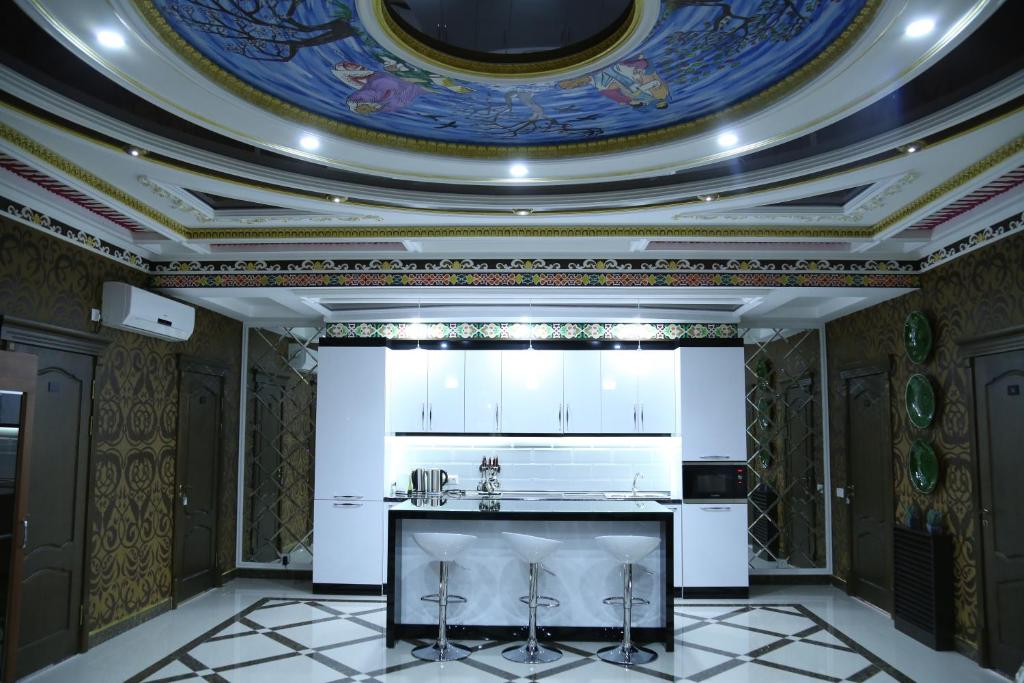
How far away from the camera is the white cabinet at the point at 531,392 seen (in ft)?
25.4

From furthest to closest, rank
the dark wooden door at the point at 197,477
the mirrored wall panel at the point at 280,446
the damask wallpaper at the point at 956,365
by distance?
1. the mirrored wall panel at the point at 280,446
2. the dark wooden door at the point at 197,477
3. the damask wallpaper at the point at 956,365

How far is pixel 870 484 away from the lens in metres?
6.95

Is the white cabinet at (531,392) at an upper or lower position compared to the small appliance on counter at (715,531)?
upper

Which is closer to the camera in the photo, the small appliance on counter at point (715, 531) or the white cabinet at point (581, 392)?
the small appliance on counter at point (715, 531)

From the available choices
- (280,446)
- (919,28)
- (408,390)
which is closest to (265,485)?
(280,446)

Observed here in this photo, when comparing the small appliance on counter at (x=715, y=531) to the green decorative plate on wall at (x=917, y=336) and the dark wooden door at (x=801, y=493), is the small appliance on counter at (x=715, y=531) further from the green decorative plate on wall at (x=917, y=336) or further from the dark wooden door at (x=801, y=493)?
the green decorative plate on wall at (x=917, y=336)

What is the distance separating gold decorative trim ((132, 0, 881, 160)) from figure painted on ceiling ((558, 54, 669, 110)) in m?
0.35

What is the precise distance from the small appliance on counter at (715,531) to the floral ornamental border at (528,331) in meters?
1.42

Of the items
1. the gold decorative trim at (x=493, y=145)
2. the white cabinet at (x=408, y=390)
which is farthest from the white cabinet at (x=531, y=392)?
the gold decorative trim at (x=493, y=145)

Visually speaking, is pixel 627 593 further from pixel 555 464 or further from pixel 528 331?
pixel 528 331

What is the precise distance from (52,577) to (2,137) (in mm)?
2853

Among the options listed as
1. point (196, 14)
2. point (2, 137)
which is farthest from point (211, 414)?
point (196, 14)

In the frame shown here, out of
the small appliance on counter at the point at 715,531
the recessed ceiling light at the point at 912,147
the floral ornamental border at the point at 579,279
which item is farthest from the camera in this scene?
the small appliance on counter at the point at 715,531

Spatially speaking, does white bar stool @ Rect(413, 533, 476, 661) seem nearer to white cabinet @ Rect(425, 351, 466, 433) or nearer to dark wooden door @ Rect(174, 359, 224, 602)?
white cabinet @ Rect(425, 351, 466, 433)
